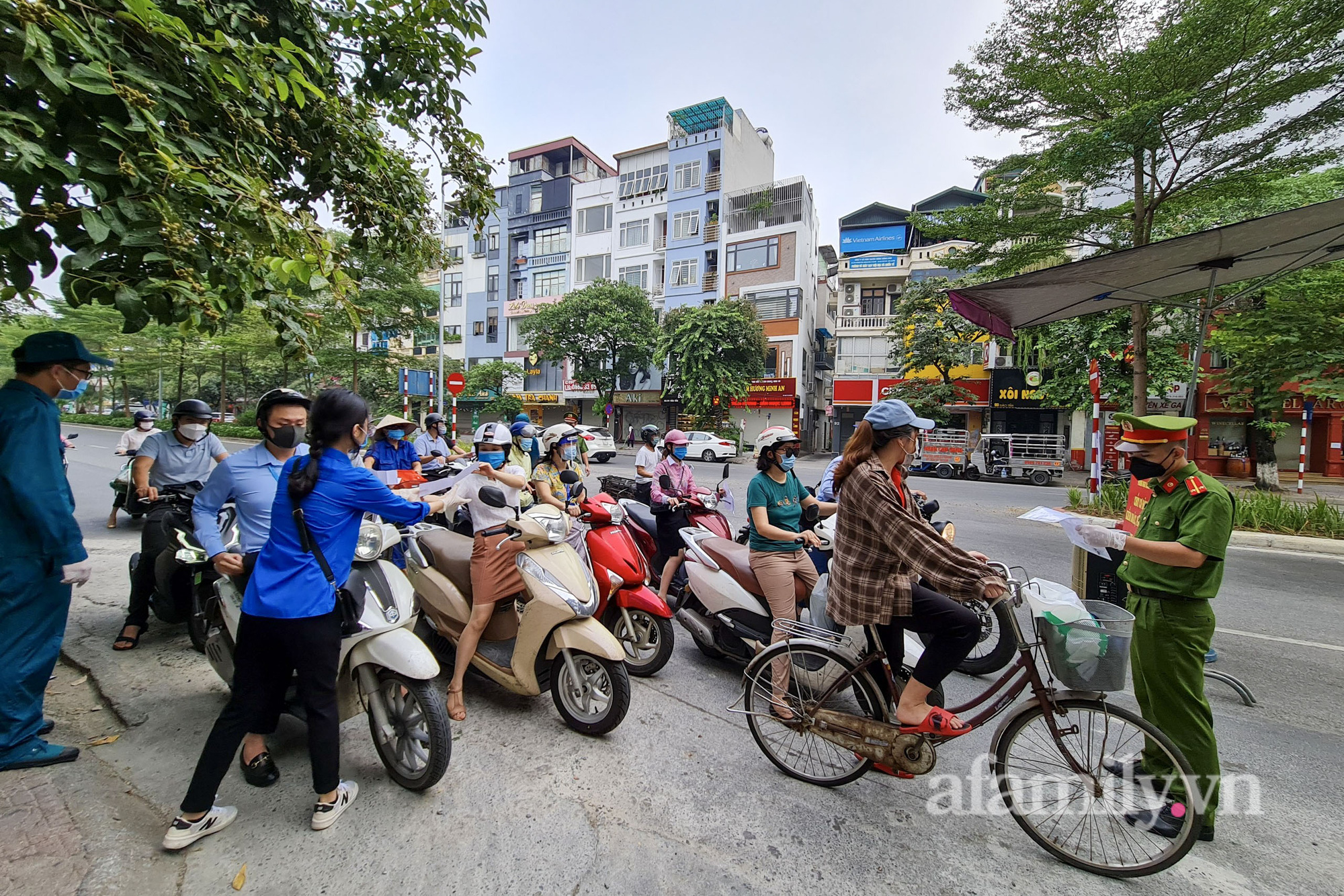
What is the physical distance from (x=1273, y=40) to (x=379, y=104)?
397 inches

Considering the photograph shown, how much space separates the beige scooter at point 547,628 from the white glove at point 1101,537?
221 centimetres

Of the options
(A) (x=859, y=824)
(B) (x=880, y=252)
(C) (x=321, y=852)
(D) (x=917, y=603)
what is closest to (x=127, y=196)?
(C) (x=321, y=852)

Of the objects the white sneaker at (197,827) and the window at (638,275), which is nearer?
the white sneaker at (197,827)

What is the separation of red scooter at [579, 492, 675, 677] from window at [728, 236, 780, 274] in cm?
2789

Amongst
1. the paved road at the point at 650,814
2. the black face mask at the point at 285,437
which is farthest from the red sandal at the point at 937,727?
the black face mask at the point at 285,437

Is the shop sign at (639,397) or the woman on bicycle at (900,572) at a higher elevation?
the shop sign at (639,397)

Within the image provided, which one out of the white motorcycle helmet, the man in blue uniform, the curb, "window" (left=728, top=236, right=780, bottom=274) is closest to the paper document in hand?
the white motorcycle helmet

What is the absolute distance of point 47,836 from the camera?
2145mm

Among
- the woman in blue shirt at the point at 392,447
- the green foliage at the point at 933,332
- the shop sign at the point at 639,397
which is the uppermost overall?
the green foliage at the point at 933,332

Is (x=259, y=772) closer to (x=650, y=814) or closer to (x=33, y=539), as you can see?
(x=33, y=539)

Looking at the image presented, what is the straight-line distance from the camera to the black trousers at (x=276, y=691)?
84.2 inches

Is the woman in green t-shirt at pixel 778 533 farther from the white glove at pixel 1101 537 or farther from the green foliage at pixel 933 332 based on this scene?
the green foliage at pixel 933 332

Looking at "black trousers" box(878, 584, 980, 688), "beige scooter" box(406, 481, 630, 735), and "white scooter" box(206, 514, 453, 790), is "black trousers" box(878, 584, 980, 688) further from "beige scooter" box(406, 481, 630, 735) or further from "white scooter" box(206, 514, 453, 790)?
"white scooter" box(206, 514, 453, 790)

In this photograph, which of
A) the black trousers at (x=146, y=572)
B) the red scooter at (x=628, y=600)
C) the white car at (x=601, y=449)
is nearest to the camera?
the red scooter at (x=628, y=600)
